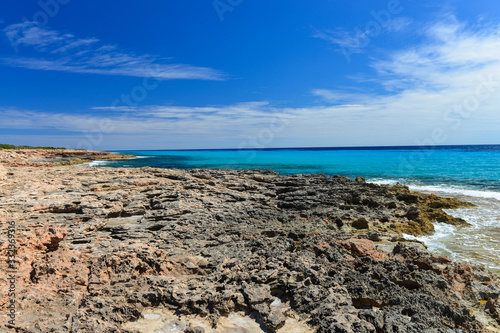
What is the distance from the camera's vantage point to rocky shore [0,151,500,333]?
5188 mm

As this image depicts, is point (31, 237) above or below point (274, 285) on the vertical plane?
above

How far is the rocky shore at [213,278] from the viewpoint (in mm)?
5188

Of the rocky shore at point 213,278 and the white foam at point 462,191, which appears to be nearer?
the rocky shore at point 213,278

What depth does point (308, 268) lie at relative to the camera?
22.7 ft

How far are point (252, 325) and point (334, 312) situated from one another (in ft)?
5.49

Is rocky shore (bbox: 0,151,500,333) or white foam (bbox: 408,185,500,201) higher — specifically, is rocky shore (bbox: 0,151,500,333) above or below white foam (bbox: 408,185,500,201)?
above

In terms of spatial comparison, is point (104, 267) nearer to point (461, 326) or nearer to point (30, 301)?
point (30, 301)

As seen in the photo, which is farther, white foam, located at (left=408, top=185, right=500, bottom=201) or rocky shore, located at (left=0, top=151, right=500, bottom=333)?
white foam, located at (left=408, top=185, right=500, bottom=201)

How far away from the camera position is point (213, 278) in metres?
6.62

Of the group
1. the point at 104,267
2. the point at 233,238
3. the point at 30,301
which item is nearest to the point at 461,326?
the point at 233,238

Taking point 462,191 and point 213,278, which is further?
point 462,191

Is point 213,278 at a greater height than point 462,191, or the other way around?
point 213,278

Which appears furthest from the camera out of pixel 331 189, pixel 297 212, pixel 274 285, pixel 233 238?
pixel 331 189

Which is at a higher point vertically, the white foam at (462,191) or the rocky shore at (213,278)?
the rocky shore at (213,278)
